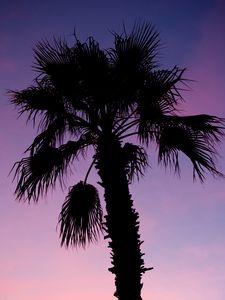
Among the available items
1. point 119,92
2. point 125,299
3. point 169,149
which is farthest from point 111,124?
point 125,299

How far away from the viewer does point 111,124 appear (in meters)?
9.34

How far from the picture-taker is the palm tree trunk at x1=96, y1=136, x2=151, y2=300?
7.89 m

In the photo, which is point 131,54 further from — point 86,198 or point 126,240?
point 126,240

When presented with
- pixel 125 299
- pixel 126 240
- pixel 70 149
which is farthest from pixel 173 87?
→ pixel 125 299

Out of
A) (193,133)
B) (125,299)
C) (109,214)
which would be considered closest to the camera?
(125,299)

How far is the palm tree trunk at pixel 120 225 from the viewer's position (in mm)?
7891

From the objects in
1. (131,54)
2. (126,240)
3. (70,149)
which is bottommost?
(126,240)

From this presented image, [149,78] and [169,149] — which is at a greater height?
[149,78]

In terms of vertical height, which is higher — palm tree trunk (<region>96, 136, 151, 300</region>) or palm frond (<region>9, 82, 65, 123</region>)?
palm frond (<region>9, 82, 65, 123</region>)

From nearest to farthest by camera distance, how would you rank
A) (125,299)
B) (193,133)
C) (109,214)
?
1. (125,299)
2. (109,214)
3. (193,133)

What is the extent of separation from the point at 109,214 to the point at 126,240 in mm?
562

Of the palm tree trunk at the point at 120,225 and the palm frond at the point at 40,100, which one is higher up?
the palm frond at the point at 40,100

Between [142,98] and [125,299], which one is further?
[142,98]

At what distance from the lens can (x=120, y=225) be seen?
8172mm
